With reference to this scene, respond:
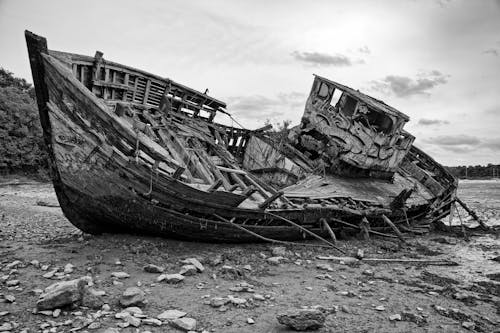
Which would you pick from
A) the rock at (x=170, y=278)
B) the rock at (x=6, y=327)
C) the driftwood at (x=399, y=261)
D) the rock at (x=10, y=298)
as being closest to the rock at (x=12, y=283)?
the rock at (x=10, y=298)

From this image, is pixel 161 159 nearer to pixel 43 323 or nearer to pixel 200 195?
pixel 200 195

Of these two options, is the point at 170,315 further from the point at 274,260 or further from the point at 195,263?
the point at 274,260

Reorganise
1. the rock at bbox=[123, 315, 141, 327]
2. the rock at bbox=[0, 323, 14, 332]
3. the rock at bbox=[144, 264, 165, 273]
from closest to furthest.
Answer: the rock at bbox=[0, 323, 14, 332]
the rock at bbox=[123, 315, 141, 327]
the rock at bbox=[144, 264, 165, 273]

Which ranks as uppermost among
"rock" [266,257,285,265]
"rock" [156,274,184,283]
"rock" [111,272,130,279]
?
"rock" [111,272,130,279]

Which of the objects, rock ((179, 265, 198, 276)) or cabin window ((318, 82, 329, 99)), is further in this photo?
cabin window ((318, 82, 329, 99))

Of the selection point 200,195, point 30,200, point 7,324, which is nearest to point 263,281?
point 200,195

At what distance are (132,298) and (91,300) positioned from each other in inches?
19.3

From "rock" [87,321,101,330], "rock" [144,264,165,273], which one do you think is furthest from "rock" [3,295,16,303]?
"rock" [144,264,165,273]

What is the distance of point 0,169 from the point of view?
19.5 meters

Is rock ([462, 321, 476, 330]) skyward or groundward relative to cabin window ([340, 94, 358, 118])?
groundward

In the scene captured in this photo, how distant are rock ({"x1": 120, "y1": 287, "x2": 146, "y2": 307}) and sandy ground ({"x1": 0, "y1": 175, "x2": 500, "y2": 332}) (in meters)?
0.10

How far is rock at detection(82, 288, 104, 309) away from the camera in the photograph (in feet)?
14.8

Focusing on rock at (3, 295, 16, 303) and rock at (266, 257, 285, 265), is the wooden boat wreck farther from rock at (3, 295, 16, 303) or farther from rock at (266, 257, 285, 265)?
rock at (3, 295, 16, 303)

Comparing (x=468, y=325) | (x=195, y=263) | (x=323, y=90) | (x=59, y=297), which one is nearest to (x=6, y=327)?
(x=59, y=297)
